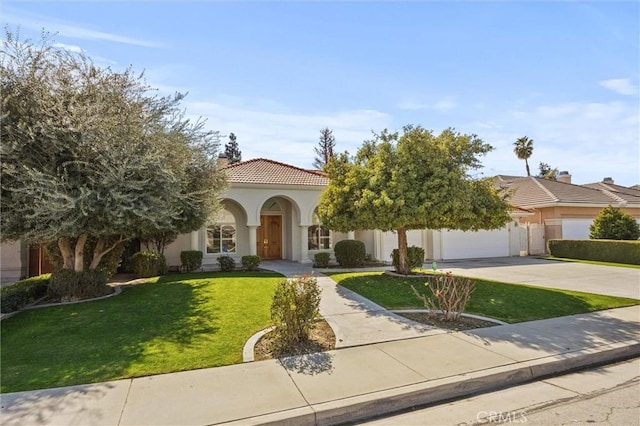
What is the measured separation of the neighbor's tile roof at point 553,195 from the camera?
77.8 feet

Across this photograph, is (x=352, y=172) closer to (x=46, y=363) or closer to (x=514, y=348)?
(x=514, y=348)

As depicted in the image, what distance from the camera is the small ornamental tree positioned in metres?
19.9

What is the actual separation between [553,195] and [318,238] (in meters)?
16.6

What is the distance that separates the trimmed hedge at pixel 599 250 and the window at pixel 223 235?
1908cm

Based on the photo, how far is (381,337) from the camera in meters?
6.50

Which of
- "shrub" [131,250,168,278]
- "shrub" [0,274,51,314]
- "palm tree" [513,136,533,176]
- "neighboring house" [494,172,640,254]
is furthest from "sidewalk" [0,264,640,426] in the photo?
"palm tree" [513,136,533,176]

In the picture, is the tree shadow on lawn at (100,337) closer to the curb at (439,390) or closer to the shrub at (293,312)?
the shrub at (293,312)

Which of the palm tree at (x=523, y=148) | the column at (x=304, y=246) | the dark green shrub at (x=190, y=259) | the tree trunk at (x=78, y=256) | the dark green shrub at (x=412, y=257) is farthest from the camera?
the palm tree at (x=523, y=148)

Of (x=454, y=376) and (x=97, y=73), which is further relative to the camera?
(x=97, y=73)

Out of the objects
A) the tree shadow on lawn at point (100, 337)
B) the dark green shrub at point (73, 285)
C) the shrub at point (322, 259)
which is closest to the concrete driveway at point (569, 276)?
the shrub at point (322, 259)

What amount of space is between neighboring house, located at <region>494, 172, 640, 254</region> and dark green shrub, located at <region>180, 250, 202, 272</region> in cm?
1984

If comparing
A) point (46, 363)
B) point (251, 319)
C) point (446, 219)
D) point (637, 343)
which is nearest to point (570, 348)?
point (637, 343)

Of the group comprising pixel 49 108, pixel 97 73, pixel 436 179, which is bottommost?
pixel 436 179

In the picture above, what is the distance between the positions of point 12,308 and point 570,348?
37.1ft
